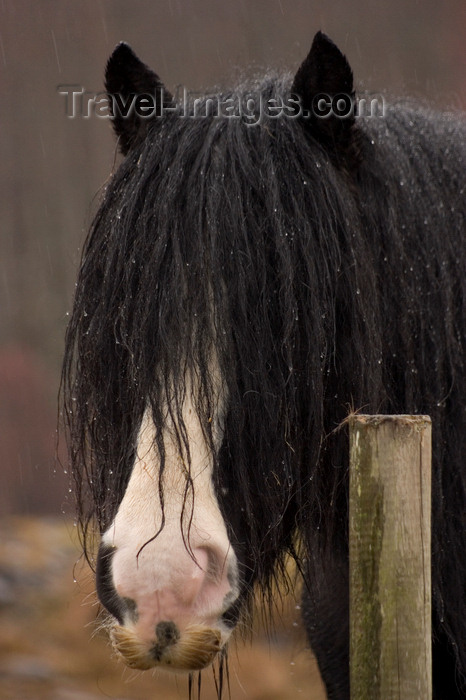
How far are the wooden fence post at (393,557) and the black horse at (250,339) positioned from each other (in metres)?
0.30

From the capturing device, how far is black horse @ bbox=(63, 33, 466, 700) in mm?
1662

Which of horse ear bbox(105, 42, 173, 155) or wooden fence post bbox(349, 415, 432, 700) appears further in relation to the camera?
horse ear bbox(105, 42, 173, 155)

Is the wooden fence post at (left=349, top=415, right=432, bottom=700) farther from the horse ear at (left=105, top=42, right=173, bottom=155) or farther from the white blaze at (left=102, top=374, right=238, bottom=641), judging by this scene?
the horse ear at (left=105, top=42, right=173, bottom=155)

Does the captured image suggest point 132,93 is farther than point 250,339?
Yes

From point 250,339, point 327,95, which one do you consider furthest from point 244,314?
point 327,95

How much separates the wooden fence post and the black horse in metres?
0.30

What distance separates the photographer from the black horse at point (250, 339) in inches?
65.4

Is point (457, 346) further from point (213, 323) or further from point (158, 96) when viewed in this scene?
point (158, 96)

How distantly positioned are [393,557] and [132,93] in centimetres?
143

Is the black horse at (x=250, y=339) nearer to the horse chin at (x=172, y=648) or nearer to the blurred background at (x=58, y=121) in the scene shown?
the horse chin at (x=172, y=648)

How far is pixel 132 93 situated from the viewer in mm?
2273

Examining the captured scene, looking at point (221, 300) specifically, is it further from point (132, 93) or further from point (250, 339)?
point (132, 93)

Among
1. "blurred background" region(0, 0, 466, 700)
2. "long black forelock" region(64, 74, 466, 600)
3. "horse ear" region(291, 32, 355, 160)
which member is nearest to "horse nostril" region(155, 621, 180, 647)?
"long black forelock" region(64, 74, 466, 600)

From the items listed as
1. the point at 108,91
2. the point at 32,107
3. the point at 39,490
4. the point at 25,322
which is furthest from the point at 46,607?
the point at 108,91
